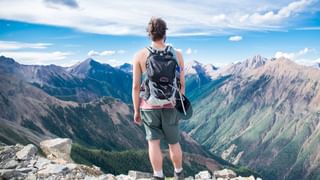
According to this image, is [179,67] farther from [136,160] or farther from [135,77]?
[136,160]

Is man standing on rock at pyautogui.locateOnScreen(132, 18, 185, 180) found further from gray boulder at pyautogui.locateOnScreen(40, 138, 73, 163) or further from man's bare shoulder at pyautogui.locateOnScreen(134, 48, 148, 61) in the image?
gray boulder at pyautogui.locateOnScreen(40, 138, 73, 163)

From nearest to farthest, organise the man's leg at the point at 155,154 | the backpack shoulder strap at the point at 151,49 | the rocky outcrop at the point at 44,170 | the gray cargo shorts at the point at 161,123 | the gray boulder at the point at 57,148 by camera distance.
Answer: the backpack shoulder strap at the point at 151,49
the gray cargo shorts at the point at 161,123
the man's leg at the point at 155,154
the rocky outcrop at the point at 44,170
the gray boulder at the point at 57,148

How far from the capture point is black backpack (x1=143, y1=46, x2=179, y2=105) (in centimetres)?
1188

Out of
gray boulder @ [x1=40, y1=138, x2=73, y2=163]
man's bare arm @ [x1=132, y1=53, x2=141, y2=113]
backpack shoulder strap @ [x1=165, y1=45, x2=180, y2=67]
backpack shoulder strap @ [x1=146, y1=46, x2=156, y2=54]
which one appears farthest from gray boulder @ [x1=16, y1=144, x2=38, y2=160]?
backpack shoulder strap @ [x1=165, y1=45, x2=180, y2=67]

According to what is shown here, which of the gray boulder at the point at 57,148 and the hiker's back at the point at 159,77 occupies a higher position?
the hiker's back at the point at 159,77

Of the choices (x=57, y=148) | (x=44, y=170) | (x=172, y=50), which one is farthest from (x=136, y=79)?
(x=57, y=148)

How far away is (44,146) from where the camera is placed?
2464cm

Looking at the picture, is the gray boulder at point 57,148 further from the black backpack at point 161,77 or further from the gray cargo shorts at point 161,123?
the black backpack at point 161,77

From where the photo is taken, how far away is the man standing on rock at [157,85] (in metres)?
11.9

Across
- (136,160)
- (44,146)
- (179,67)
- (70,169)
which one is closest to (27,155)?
(70,169)

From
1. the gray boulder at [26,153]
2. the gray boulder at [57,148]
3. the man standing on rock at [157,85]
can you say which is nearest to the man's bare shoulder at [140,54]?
the man standing on rock at [157,85]

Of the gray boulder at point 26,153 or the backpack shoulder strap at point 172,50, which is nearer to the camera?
the backpack shoulder strap at point 172,50

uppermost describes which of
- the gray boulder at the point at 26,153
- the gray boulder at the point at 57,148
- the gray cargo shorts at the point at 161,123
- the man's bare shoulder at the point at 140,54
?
the man's bare shoulder at the point at 140,54

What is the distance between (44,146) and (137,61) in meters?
14.5
